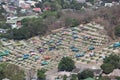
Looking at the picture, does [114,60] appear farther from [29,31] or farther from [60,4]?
[60,4]

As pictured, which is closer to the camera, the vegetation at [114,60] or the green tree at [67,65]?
the vegetation at [114,60]

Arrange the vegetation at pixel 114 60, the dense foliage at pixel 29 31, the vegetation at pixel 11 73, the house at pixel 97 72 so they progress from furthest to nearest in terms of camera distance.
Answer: the dense foliage at pixel 29 31, the vegetation at pixel 114 60, the house at pixel 97 72, the vegetation at pixel 11 73

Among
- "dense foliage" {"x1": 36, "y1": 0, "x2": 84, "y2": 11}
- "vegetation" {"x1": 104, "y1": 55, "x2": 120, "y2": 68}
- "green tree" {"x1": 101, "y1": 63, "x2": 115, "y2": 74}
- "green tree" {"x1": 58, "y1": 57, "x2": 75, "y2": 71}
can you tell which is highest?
"vegetation" {"x1": 104, "y1": 55, "x2": 120, "y2": 68}

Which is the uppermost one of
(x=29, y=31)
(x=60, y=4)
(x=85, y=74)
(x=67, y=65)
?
(x=85, y=74)

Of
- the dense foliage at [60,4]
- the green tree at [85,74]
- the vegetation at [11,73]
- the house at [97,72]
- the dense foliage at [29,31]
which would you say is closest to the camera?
the vegetation at [11,73]

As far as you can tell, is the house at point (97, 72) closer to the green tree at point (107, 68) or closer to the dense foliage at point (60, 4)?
the green tree at point (107, 68)

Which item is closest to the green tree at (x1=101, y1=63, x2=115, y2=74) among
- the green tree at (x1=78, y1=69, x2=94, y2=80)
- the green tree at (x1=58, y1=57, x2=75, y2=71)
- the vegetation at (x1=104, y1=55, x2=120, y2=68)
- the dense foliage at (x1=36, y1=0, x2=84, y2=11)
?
the vegetation at (x1=104, y1=55, x2=120, y2=68)

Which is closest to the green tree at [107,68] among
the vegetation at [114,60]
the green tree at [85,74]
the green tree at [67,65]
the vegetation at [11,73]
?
the vegetation at [114,60]

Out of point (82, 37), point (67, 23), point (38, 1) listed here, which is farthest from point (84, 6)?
point (82, 37)

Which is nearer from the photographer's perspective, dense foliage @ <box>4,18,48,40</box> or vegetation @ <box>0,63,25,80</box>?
vegetation @ <box>0,63,25,80</box>

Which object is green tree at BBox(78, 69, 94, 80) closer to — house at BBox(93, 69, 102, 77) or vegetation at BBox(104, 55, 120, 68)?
house at BBox(93, 69, 102, 77)

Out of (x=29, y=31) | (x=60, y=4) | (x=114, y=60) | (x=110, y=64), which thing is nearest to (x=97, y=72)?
(x=110, y=64)
